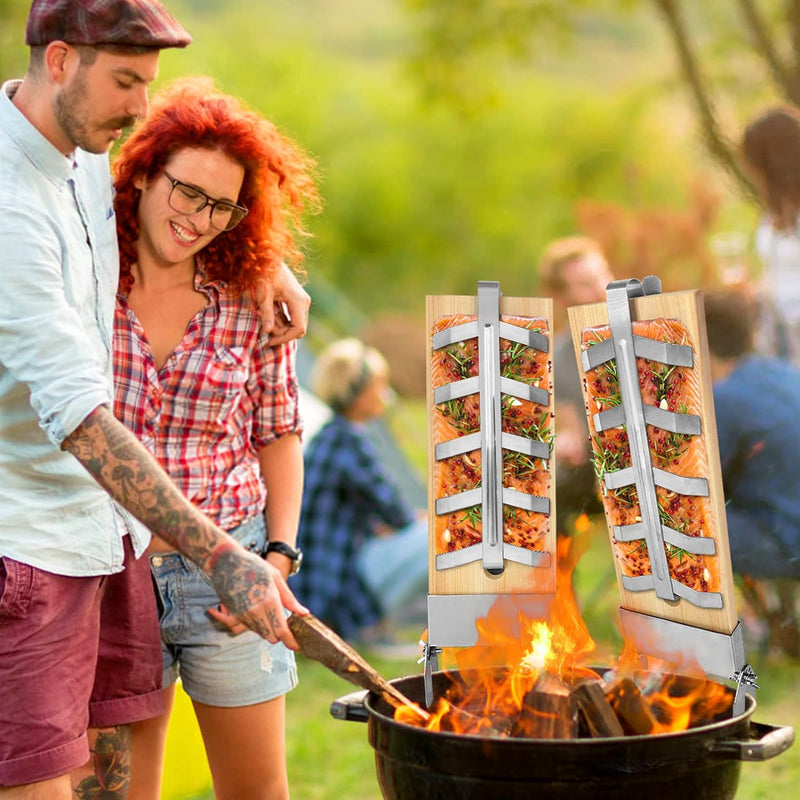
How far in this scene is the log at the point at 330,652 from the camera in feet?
6.81

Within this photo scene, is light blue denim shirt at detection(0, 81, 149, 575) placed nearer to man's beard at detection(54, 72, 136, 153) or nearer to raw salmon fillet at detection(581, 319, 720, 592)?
man's beard at detection(54, 72, 136, 153)

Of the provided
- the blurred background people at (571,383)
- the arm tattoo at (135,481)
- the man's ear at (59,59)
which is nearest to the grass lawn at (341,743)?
the blurred background people at (571,383)

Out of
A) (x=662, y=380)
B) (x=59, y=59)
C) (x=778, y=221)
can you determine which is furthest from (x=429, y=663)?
(x=778, y=221)

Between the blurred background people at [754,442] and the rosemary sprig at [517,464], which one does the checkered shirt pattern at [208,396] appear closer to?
the rosemary sprig at [517,464]

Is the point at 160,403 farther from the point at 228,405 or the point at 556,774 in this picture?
the point at 556,774

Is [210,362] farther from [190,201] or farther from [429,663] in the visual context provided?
[429,663]

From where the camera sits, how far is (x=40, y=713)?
80.7 inches

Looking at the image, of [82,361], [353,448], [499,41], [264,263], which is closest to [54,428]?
[82,361]

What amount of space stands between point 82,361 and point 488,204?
23.0 metres

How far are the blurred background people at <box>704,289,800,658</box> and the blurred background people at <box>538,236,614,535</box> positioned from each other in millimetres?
512

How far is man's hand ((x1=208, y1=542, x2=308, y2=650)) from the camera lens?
79.0 inches

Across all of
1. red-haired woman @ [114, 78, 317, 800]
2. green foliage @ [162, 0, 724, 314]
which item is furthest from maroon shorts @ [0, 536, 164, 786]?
green foliage @ [162, 0, 724, 314]

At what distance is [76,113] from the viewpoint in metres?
2.00

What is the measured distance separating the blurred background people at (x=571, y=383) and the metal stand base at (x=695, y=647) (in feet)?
7.69
